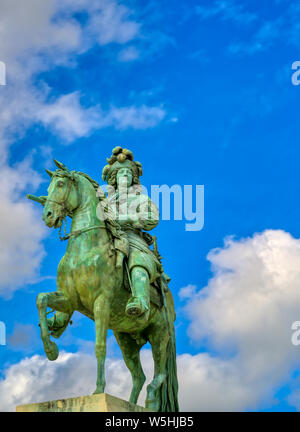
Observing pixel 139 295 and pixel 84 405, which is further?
pixel 139 295

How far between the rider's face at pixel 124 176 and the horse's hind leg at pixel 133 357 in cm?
329

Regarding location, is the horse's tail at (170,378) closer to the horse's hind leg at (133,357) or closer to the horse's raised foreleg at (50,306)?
the horse's hind leg at (133,357)

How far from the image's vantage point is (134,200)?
567 inches

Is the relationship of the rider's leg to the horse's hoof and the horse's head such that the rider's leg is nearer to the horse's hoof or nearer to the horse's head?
the horse's hoof

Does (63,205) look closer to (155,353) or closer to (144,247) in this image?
(144,247)

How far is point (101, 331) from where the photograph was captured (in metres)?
12.1

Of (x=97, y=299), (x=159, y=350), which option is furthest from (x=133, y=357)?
(x=97, y=299)

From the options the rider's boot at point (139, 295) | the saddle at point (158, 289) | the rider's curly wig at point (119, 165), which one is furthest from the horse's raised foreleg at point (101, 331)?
the rider's curly wig at point (119, 165)

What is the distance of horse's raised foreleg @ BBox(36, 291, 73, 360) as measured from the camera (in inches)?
481

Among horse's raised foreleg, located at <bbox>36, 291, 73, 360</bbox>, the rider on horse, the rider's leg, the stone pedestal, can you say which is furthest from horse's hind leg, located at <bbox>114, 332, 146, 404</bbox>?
the stone pedestal

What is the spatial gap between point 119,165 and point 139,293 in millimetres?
3632

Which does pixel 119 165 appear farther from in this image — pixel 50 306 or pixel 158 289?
pixel 50 306

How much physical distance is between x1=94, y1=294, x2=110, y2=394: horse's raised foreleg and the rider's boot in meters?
0.43

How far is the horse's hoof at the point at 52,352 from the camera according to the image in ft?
40.2
